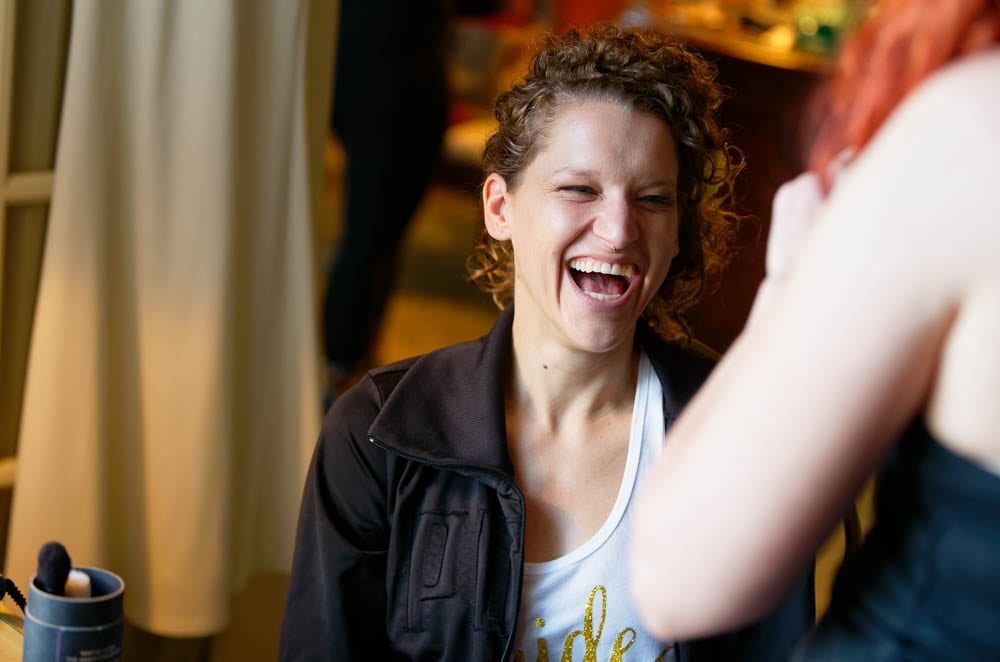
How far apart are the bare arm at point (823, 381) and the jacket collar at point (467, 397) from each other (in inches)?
23.8

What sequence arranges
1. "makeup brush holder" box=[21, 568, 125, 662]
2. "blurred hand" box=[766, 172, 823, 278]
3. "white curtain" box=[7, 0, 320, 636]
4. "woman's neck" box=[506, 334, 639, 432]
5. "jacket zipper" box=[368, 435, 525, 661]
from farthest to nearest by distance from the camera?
"white curtain" box=[7, 0, 320, 636]
"woman's neck" box=[506, 334, 639, 432]
"jacket zipper" box=[368, 435, 525, 661]
"makeup brush holder" box=[21, 568, 125, 662]
"blurred hand" box=[766, 172, 823, 278]

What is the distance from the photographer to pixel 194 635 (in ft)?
6.75

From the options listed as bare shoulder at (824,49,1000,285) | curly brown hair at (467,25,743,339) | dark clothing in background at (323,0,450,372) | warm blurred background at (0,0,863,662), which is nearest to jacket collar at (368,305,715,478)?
curly brown hair at (467,25,743,339)

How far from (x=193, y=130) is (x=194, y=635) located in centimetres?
80

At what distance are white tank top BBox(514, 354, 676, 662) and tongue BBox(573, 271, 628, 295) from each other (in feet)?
0.80

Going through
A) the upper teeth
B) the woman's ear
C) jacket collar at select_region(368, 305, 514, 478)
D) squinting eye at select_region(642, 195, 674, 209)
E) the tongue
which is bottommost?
jacket collar at select_region(368, 305, 514, 478)

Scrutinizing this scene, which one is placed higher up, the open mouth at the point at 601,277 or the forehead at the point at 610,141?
the forehead at the point at 610,141

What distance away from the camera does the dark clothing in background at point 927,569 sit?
0.80 m

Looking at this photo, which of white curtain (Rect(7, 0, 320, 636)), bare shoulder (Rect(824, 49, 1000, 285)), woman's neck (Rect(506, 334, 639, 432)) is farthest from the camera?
white curtain (Rect(7, 0, 320, 636))

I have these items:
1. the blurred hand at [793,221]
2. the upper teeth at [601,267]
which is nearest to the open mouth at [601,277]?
the upper teeth at [601,267]

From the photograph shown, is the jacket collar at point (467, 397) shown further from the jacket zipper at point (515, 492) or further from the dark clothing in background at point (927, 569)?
the dark clothing in background at point (927, 569)

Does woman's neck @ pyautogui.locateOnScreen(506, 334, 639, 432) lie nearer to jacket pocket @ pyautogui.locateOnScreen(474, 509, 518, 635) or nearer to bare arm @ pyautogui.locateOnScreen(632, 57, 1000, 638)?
jacket pocket @ pyautogui.locateOnScreen(474, 509, 518, 635)

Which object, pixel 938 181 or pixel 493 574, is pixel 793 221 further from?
pixel 493 574

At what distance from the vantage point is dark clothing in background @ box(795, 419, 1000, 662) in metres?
0.80
